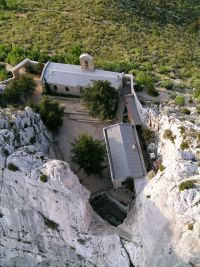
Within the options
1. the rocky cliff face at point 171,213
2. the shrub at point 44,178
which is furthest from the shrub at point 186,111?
the shrub at point 44,178

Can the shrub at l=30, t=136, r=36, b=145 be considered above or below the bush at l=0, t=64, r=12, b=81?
below

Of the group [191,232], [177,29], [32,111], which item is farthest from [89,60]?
[177,29]

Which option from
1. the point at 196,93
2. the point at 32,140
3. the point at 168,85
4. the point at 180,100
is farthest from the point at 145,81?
the point at 32,140

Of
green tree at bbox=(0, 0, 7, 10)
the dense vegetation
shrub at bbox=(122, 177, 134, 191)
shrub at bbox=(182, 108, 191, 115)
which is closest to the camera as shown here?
shrub at bbox=(122, 177, 134, 191)

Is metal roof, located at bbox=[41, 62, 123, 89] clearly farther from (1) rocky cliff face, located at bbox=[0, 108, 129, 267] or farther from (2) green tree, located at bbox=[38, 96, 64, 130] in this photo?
(1) rocky cliff face, located at bbox=[0, 108, 129, 267]

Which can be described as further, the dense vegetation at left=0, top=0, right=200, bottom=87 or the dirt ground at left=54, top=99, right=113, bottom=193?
the dense vegetation at left=0, top=0, right=200, bottom=87

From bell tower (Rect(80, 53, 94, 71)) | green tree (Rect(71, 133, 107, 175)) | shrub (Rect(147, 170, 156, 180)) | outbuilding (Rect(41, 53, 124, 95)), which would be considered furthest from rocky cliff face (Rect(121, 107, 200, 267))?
bell tower (Rect(80, 53, 94, 71))

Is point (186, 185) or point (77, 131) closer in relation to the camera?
point (186, 185)

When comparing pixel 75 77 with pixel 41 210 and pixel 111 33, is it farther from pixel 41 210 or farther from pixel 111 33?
pixel 111 33
